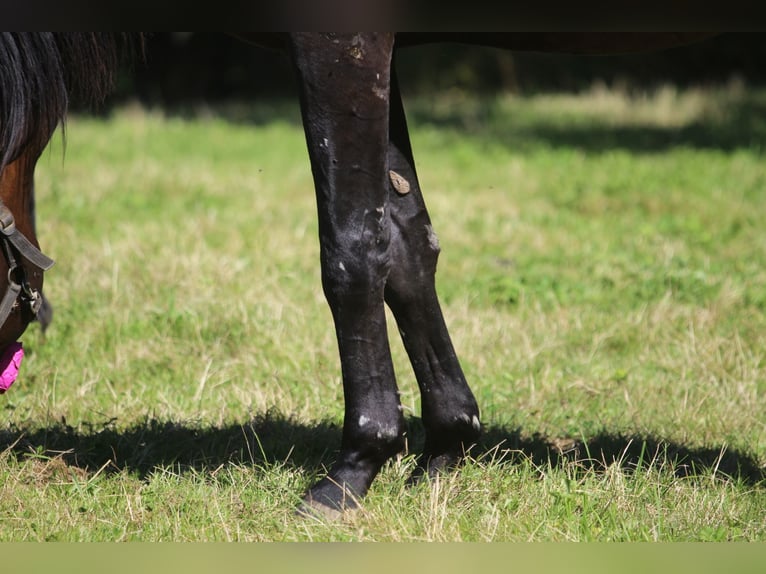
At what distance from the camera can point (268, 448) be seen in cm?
324

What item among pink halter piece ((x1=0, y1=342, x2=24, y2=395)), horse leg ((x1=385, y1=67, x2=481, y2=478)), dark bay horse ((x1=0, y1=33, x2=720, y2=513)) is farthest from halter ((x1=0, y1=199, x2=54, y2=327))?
horse leg ((x1=385, y1=67, x2=481, y2=478))

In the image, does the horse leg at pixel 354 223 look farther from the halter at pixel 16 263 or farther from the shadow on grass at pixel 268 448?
the halter at pixel 16 263

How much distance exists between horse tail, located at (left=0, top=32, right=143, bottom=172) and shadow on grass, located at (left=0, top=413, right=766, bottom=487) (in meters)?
1.03

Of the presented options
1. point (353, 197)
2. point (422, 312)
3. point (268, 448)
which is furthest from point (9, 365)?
point (422, 312)

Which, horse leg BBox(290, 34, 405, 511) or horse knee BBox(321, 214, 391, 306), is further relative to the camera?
horse knee BBox(321, 214, 391, 306)

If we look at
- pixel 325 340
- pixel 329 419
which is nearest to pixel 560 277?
pixel 325 340

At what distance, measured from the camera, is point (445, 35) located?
2840 mm

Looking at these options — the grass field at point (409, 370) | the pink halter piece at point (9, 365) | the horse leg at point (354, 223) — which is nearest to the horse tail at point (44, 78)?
the pink halter piece at point (9, 365)

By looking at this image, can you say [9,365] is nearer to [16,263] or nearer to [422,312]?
[16,263]

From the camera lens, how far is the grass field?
2.72 m

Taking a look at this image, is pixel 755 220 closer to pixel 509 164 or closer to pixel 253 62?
pixel 509 164

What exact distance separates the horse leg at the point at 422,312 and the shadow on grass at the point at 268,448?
0.14m

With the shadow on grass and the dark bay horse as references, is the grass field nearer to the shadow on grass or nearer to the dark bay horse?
the shadow on grass

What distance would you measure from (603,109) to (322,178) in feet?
34.2
